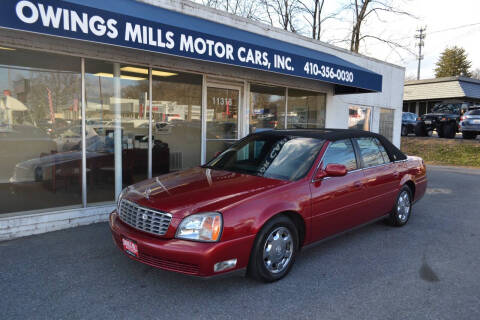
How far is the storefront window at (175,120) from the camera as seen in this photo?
688 cm

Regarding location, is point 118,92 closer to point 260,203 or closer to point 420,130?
point 260,203

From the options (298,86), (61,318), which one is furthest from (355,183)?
(298,86)

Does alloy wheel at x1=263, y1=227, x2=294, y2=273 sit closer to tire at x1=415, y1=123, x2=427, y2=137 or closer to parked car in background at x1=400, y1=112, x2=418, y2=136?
tire at x1=415, y1=123, x2=427, y2=137

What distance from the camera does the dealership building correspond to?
4645 millimetres

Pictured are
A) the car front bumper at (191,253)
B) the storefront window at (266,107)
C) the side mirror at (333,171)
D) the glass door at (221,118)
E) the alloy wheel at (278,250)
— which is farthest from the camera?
the storefront window at (266,107)

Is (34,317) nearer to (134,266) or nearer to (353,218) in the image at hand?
(134,266)

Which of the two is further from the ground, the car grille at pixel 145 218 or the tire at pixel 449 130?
the tire at pixel 449 130

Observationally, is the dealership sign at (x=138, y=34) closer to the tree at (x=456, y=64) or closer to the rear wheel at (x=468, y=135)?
the rear wheel at (x=468, y=135)

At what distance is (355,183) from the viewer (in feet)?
14.2

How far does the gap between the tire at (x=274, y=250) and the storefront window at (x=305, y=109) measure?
588 cm

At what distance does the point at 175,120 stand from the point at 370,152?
4.30m

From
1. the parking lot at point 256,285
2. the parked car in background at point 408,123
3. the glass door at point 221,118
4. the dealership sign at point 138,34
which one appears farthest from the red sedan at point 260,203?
the parked car in background at point 408,123

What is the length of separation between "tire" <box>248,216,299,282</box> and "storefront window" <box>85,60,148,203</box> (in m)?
3.70

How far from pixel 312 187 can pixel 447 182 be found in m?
8.22
